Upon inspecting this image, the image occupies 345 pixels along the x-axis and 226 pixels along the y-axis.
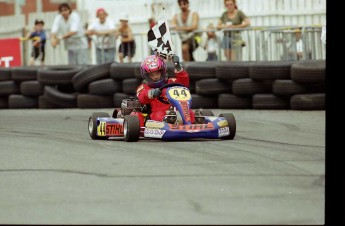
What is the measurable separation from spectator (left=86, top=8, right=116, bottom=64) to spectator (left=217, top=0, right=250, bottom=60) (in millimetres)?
2066

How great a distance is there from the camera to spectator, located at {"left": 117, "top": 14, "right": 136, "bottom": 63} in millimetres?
18484

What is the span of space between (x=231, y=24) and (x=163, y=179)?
961 centimetres

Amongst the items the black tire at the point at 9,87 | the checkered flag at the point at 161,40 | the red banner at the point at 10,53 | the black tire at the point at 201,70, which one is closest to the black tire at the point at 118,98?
the black tire at the point at 201,70

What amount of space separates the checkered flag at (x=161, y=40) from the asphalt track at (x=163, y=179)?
49.4 inches

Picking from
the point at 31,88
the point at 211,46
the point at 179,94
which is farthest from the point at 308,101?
the point at 31,88

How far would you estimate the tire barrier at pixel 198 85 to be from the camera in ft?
52.4

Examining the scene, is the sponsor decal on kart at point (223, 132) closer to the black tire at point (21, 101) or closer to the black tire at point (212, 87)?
the black tire at point (212, 87)

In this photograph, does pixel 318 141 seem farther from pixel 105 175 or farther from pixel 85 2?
pixel 85 2

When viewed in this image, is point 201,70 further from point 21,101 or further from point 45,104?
point 21,101

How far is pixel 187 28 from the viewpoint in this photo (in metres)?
18.0

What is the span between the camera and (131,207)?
695 cm

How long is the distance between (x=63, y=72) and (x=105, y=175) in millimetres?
9927

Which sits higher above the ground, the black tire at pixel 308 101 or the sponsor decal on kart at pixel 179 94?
the sponsor decal on kart at pixel 179 94
